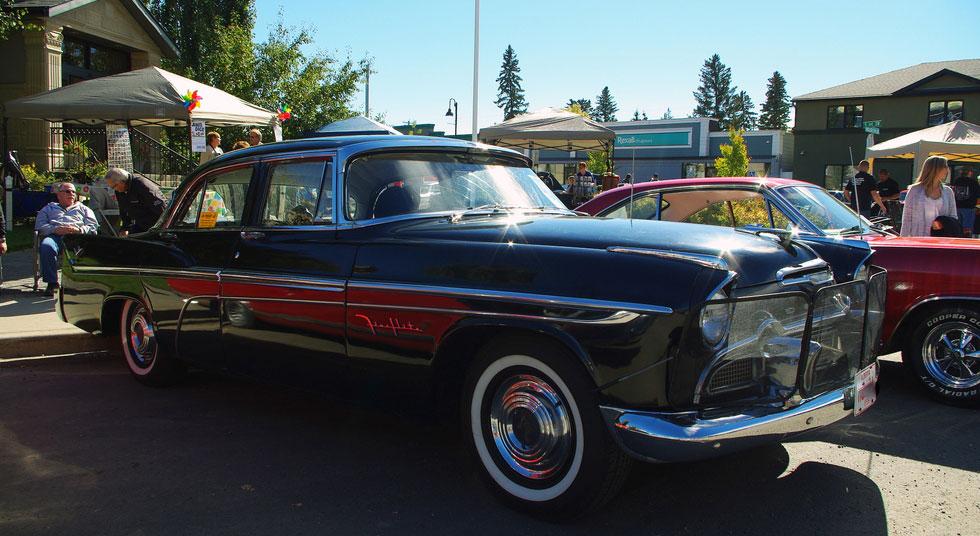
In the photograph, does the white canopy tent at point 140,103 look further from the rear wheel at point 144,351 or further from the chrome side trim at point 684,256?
the chrome side trim at point 684,256

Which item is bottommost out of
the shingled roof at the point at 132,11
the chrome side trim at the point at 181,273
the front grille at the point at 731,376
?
the front grille at the point at 731,376

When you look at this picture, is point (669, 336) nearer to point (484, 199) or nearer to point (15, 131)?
point (484, 199)

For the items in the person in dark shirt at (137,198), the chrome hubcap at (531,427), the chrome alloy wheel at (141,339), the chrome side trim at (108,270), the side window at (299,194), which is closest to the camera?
the chrome hubcap at (531,427)

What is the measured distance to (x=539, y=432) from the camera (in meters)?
3.00

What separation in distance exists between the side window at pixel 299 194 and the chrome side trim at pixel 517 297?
1.95 ft

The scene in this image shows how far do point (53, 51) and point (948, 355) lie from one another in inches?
816

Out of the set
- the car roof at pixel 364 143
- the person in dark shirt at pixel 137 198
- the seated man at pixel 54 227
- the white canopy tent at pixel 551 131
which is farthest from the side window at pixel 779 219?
the white canopy tent at pixel 551 131

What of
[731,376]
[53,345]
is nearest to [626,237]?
[731,376]

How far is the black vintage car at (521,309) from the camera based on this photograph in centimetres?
268

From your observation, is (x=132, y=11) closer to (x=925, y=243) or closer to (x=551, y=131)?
(x=551, y=131)

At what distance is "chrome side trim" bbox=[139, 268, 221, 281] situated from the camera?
4.30m

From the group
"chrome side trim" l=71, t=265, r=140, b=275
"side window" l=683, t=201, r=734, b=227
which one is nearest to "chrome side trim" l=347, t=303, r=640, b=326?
"chrome side trim" l=71, t=265, r=140, b=275

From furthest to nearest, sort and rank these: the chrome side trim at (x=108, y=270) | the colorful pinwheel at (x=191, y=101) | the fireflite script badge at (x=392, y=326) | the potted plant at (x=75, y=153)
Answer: the potted plant at (x=75, y=153) → the colorful pinwheel at (x=191, y=101) → the chrome side trim at (x=108, y=270) → the fireflite script badge at (x=392, y=326)

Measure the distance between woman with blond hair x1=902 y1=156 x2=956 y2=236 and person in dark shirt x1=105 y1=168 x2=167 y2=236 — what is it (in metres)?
8.23
